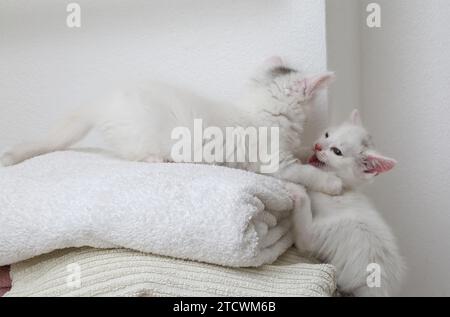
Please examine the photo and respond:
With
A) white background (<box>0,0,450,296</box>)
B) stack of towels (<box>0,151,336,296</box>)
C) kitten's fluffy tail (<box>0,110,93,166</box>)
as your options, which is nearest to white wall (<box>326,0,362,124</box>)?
white background (<box>0,0,450,296</box>)

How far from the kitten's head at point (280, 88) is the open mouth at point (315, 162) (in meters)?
0.10

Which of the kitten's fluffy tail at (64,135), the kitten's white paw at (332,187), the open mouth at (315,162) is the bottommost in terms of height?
the kitten's white paw at (332,187)

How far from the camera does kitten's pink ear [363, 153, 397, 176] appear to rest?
976 mm

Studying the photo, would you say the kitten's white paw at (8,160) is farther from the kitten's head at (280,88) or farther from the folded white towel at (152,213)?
the kitten's head at (280,88)

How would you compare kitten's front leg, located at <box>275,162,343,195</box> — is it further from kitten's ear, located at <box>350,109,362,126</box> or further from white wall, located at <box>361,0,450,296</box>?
white wall, located at <box>361,0,450,296</box>

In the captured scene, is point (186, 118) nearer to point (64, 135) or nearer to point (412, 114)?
point (64, 135)

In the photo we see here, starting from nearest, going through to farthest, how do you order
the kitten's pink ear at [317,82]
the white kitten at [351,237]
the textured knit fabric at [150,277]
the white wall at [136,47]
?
the textured knit fabric at [150,277], the white kitten at [351,237], the kitten's pink ear at [317,82], the white wall at [136,47]

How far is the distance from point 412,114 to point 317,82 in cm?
32

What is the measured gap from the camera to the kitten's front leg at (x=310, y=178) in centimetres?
98

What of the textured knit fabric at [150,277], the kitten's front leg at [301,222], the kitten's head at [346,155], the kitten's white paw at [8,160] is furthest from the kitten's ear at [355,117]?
the kitten's white paw at [8,160]

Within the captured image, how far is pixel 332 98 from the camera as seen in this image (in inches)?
42.8

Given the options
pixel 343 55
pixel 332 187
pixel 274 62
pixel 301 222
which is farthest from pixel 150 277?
pixel 343 55

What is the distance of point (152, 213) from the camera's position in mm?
731
